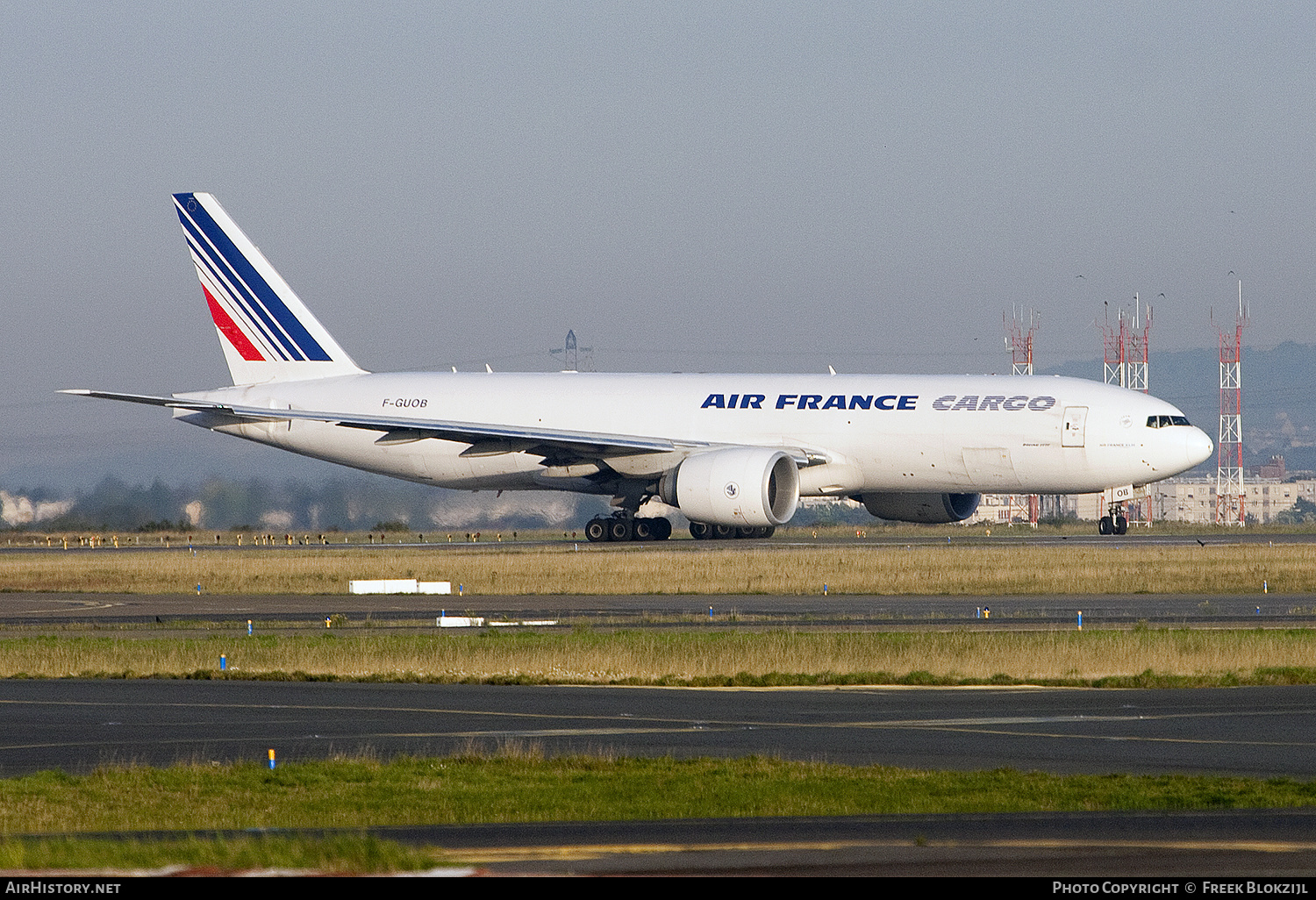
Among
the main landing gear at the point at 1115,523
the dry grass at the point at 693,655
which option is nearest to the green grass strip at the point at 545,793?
the dry grass at the point at 693,655

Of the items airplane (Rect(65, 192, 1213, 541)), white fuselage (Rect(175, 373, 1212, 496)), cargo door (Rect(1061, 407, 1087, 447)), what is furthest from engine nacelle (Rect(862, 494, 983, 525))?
cargo door (Rect(1061, 407, 1087, 447))

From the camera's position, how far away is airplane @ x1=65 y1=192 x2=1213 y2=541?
48562 millimetres

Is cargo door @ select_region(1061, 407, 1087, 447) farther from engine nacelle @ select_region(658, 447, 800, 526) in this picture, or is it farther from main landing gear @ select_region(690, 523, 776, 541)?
main landing gear @ select_region(690, 523, 776, 541)

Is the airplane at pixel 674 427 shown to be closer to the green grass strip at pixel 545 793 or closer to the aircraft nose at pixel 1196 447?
the aircraft nose at pixel 1196 447

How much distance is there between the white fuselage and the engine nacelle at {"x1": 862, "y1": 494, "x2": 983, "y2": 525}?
7.34 feet

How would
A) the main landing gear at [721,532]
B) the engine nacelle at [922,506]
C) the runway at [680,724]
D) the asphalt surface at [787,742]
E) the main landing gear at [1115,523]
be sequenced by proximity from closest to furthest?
A: the asphalt surface at [787,742]
the runway at [680,724]
the engine nacelle at [922,506]
the main landing gear at [721,532]
the main landing gear at [1115,523]

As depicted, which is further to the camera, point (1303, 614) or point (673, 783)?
point (1303, 614)

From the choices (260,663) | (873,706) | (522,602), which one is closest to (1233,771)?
(873,706)

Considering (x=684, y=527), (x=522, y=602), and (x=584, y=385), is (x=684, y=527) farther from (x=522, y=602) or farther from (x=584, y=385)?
(x=522, y=602)

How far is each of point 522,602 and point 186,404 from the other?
24.7m

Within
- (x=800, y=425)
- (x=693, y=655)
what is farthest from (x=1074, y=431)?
(x=693, y=655)

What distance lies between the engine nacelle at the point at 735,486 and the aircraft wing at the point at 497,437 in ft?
4.70

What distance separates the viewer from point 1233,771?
1416 centimetres

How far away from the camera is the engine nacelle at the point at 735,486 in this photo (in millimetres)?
47688
